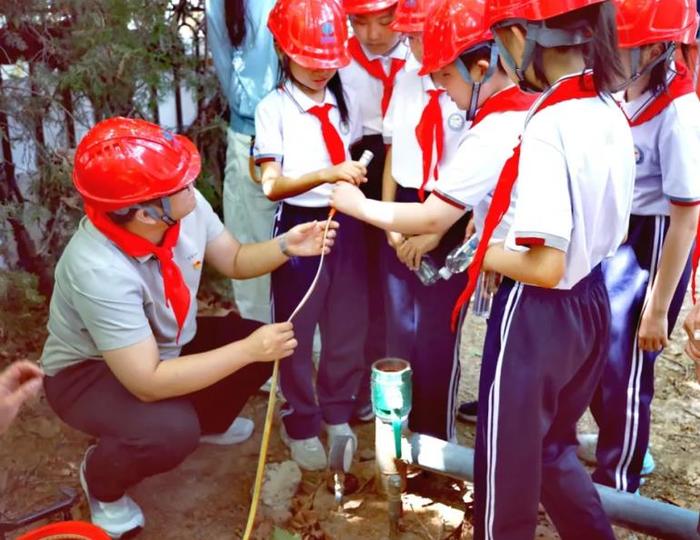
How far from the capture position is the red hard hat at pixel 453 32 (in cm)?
242

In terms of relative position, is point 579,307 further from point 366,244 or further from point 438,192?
point 366,244

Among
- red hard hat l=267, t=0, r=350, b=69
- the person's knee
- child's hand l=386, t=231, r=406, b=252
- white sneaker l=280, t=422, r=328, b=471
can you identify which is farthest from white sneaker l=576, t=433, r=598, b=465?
red hard hat l=267, t=0, r=350, b=69

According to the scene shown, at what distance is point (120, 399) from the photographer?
277cm

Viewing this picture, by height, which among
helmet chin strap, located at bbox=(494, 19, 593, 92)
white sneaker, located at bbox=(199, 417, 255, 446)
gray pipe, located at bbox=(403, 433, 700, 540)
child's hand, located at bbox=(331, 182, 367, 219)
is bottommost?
white sneaker, located at bbox=(199, 417, 255, 446)

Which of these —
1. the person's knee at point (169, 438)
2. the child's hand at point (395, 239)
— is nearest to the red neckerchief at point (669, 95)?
the child's hand at point (395, 239)

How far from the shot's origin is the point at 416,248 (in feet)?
9.14

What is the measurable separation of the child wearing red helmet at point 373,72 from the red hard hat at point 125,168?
35.4 inches

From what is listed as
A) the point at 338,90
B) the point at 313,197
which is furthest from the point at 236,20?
the point at 313,197

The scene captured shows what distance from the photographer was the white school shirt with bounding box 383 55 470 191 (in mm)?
2713

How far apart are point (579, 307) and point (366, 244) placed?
134 centimetres

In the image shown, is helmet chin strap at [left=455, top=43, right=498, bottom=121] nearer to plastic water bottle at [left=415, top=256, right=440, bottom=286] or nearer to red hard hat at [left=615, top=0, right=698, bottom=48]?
red hard hat at [left=615, top=0, right=698, bottom=48]

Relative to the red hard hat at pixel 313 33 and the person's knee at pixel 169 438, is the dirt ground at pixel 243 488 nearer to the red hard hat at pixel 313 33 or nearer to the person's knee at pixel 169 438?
the person's knee at pixel 169 438

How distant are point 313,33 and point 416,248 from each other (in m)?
0.86

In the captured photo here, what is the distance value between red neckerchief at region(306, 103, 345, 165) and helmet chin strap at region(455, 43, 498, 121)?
0.65 metres
